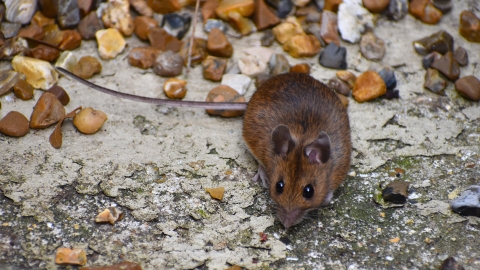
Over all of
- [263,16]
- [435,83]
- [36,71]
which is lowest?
[435,83]

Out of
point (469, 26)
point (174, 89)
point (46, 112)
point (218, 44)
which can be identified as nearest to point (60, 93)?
point (46, 112)

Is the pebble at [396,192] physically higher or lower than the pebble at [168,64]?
lower


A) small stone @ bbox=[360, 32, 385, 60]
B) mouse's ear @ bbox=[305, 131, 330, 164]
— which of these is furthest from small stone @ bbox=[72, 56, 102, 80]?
small stone @ bbox=[360, 32, 385, 60]

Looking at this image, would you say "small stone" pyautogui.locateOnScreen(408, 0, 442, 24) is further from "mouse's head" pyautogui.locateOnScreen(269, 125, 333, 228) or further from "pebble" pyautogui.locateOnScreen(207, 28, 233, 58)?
"mouse's head" pyautogui.locateOnScreen(269, 125, 333, 228)

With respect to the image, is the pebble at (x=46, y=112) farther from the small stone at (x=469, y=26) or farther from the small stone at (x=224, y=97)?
the small stone at (x=469, y=26)

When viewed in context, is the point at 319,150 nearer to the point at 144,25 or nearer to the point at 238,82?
the point at 238,82

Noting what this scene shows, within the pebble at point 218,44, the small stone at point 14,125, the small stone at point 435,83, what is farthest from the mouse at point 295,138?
the small stone at point 435,83
